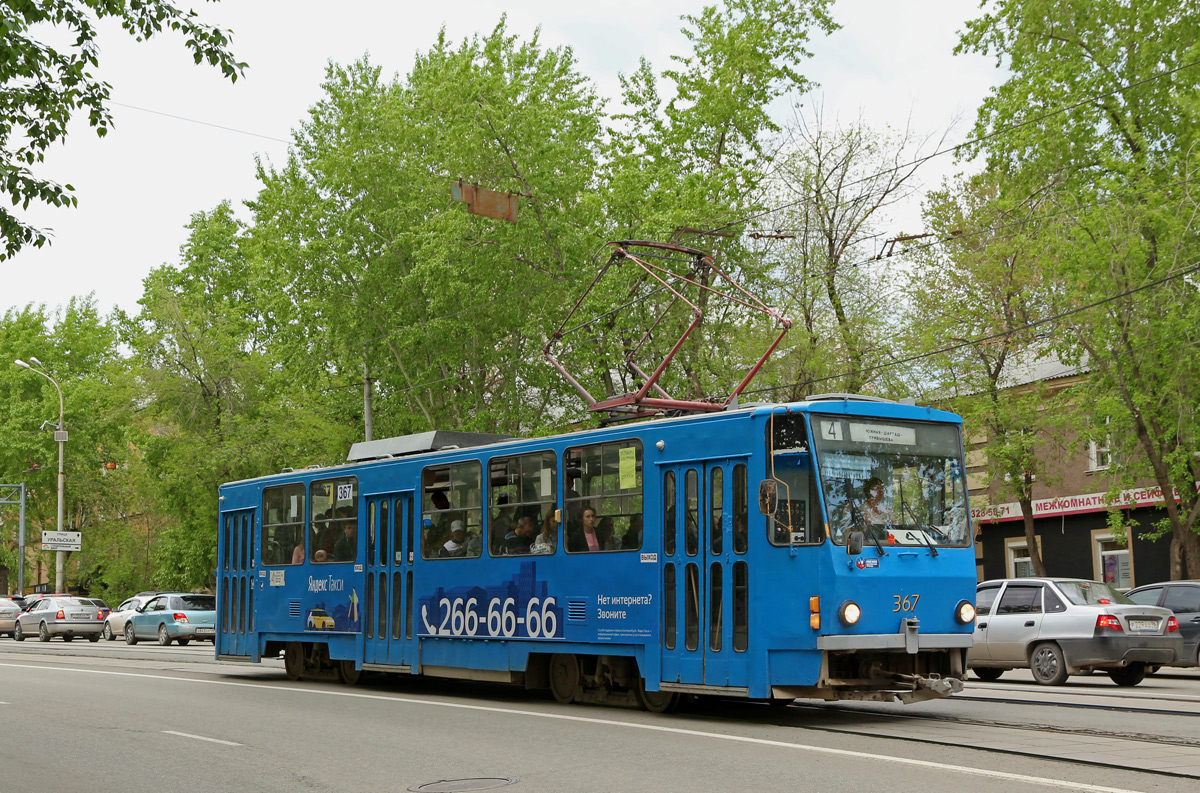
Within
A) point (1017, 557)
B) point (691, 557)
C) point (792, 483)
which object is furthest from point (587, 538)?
point (1017, 557)

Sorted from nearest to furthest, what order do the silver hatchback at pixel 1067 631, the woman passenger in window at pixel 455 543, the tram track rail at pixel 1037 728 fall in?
1. the tram track rail at pixel 1037 728
2. the woman passenger in window at pixel 455 543
3. the silver hatchback at pixel 1067 631

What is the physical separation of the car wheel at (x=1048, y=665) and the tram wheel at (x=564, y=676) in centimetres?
764

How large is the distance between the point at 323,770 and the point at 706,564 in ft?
15.0

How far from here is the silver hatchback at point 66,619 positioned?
139 ft

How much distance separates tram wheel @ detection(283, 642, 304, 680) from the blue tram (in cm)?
256

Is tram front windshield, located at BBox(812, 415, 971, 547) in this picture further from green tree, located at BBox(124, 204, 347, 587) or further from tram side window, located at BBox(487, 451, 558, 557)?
green tree, located at BBox(124, 204, 347, 587)

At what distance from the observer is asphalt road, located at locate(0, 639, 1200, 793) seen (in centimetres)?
901

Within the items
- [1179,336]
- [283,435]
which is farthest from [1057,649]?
[283,435]

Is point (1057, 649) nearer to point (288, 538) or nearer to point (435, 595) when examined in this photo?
point (435, 595)

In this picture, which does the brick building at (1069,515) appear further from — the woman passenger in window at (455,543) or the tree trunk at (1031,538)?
the woman passenger in window at (455,543)

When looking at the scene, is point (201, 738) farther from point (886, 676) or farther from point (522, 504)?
point (886, 676)

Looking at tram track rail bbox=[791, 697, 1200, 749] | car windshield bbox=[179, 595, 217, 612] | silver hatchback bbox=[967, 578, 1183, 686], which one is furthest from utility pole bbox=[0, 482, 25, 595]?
tram track rail bbox=[791, 697, 1200, 749]

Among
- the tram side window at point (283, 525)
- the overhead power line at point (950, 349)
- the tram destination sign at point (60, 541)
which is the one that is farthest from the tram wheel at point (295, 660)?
the tram destination sign at point (60, 541)

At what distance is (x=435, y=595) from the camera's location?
1681 centimetres
